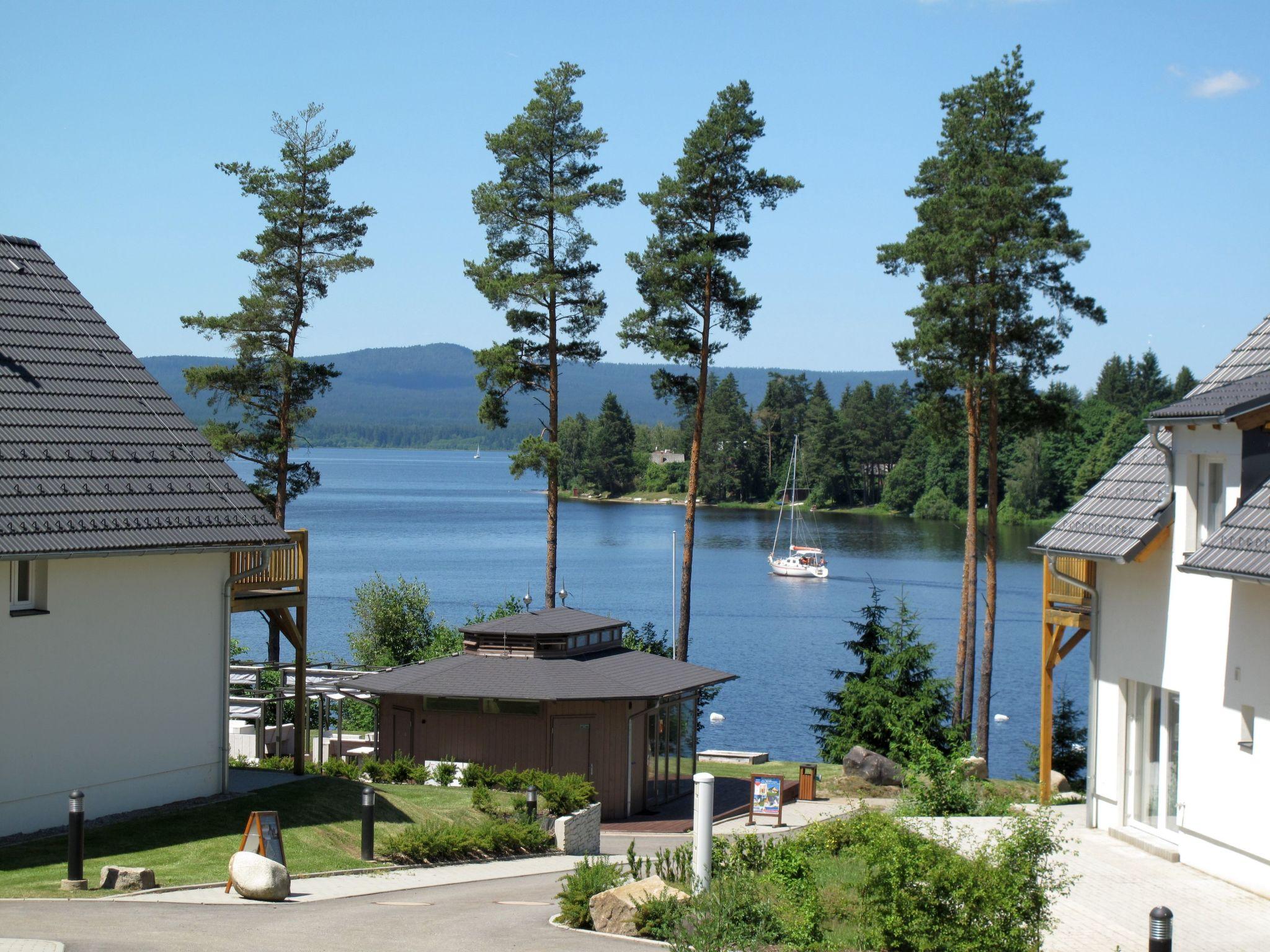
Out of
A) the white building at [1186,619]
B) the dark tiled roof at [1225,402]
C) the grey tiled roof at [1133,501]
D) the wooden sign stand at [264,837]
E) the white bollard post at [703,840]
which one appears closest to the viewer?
the white bollard post at [703,840]

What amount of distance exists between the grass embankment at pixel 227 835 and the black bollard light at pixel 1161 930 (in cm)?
872

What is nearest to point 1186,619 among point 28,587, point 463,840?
point 463,840

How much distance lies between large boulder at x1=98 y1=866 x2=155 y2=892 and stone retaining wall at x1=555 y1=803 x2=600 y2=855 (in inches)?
Result: 281

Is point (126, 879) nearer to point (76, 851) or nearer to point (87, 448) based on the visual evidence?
point (76, 851)

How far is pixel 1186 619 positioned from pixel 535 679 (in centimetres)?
1197

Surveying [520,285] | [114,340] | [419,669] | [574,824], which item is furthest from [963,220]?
[114,340]

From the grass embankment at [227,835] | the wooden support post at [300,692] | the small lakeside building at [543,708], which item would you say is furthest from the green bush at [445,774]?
the wooden support post at [300,692]

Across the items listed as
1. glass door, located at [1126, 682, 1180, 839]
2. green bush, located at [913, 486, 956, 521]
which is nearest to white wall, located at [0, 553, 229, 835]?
glass door, located at [1126, 682, 1180, 839]

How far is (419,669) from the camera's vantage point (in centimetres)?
2467

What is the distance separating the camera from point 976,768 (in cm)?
2650

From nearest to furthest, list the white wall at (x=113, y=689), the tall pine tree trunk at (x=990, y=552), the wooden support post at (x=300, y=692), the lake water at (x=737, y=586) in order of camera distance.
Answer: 1. the white wall at (x=113, y=689)
2. the wooden support post at (x=300, y=692)
3. the tall pine tree trunk at (x=990, y=552)
4. the lake water at (x=737, y=586)

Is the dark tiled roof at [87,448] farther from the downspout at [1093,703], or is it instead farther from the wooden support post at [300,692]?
the downspout at [1093,703]

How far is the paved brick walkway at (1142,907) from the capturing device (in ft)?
38.1

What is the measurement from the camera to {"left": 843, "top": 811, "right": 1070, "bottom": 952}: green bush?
32.8ft
